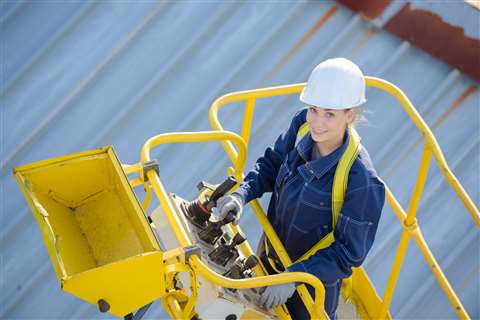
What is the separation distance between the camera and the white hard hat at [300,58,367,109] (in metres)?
2.92

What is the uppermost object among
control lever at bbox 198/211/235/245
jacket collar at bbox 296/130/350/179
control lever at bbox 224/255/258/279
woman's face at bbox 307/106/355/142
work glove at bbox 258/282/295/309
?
woman's face at bbox 307/106/355/142

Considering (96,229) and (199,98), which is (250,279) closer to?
(96,229)

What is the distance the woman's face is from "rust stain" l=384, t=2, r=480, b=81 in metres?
2.65

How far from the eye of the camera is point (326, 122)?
9.60 feet

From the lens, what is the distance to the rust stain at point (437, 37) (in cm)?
523

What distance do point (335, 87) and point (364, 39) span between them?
107 inches

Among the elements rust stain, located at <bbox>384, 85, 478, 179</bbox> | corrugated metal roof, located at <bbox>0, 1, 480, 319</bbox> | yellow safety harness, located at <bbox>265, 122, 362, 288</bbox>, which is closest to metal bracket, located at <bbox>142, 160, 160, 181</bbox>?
yellow safety harness, located at <bbox>265, 122, 362, 288</bbox>

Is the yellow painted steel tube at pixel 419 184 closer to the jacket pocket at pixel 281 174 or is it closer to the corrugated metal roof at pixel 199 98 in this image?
the jacket pocket at pixel 281 174

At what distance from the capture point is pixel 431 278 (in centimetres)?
498

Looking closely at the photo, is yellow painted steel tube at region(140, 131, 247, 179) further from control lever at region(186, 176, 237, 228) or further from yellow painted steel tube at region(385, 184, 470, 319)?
yellow painted steel tube at region(385, 184, 470, 319)

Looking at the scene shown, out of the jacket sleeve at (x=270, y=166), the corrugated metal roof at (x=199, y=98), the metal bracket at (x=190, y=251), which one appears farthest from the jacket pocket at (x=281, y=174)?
the corrugated metal roof at (x=199, y=98)

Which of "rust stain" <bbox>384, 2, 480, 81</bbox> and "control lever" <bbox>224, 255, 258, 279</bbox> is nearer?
"control lever" <bbox>224, 255, 258, 279</bbox>

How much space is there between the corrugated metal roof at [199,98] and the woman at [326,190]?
182 cm

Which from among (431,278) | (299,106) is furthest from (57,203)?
(431,278)
